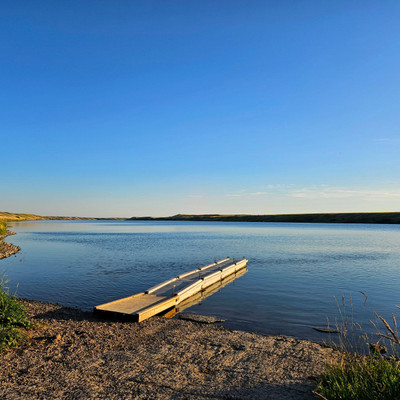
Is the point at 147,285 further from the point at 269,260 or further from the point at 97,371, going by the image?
the point at 269,260

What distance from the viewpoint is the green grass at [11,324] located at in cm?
1064

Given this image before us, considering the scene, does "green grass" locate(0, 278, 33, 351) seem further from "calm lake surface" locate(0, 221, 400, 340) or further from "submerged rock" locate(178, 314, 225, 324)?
"submerged rock" locate(178, 314, 225, 324)

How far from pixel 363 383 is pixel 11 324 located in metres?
11.7

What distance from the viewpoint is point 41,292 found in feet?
70.6

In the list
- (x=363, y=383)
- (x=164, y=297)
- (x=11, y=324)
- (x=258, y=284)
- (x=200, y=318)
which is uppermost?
(x=363, y=383)

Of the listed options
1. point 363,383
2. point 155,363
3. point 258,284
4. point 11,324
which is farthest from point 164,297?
point 363,383

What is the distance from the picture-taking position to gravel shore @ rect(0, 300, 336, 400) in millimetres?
7984

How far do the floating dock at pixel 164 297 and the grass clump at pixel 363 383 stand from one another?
904cm

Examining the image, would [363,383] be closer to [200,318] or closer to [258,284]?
[200,318]

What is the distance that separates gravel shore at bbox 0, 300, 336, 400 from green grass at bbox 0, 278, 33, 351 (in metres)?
0.41

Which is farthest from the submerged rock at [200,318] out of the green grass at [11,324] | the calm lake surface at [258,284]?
the green grass at [11,324]

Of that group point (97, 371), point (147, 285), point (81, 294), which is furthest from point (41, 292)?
point (97, 371)

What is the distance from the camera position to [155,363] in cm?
966

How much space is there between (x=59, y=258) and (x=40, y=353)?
29.8 metres
